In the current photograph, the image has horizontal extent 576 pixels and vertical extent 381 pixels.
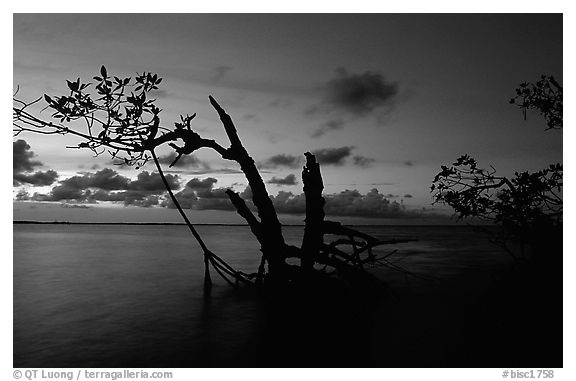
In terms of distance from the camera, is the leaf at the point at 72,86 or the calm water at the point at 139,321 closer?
the leaf at the point at 72,86

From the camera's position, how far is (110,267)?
2598 centimetres

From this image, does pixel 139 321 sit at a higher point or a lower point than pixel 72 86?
lower

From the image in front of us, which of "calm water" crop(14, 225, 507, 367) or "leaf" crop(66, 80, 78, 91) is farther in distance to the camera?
"calm water" crop(14, 225, 507, 367)

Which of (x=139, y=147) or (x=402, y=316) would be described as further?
(x=402, y=316)

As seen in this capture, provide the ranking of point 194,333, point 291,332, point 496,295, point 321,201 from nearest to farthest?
point 321,201
point 291,332
point 194,333
point 496,295

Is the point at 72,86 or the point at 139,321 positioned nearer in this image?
the point at 72,86

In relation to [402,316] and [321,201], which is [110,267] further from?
[321,201]

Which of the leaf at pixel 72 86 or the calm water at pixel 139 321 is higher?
the leaf at pixel 72 86

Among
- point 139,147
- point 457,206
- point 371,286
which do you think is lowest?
point 371,286

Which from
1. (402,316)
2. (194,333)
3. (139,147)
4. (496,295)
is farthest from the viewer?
(496,295)

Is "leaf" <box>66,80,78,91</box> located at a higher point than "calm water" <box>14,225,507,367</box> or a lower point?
higher
